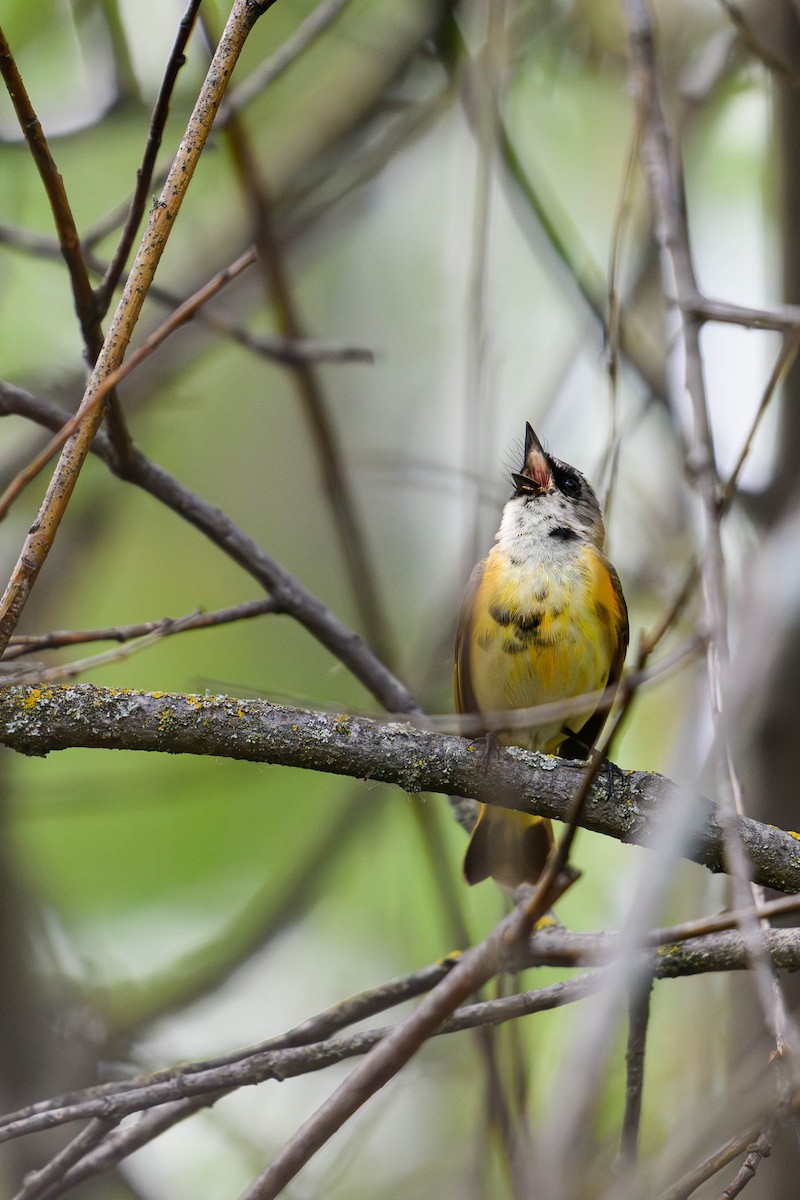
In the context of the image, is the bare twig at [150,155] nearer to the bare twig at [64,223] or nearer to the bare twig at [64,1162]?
the bare twig at [64,223]

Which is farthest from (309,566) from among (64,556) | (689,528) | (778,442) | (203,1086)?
(203,1086)

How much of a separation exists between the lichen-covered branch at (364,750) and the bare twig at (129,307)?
13.5 inches

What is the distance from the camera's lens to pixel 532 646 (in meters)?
3.95

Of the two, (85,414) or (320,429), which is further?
(320,429)

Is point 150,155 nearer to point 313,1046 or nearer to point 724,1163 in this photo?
point 313,1046

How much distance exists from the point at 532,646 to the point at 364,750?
1686mm

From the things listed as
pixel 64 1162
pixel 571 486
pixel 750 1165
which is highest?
pixel 571 486

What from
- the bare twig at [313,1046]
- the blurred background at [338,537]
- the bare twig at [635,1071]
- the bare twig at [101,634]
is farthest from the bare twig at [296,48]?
the bare twig at [635,1071]

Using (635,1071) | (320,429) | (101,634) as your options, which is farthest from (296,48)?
(635,1071)

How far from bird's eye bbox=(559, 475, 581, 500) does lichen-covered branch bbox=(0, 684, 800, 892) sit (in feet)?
7.15

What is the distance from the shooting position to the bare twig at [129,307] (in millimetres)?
1850

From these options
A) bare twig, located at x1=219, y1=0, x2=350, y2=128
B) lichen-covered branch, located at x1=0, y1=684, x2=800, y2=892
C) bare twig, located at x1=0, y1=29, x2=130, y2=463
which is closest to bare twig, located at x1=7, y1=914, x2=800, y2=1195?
lichen-covered branch, located at x1=0, y1=684, x2=800, y2=892

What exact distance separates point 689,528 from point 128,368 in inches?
134

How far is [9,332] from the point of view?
6152 mm
